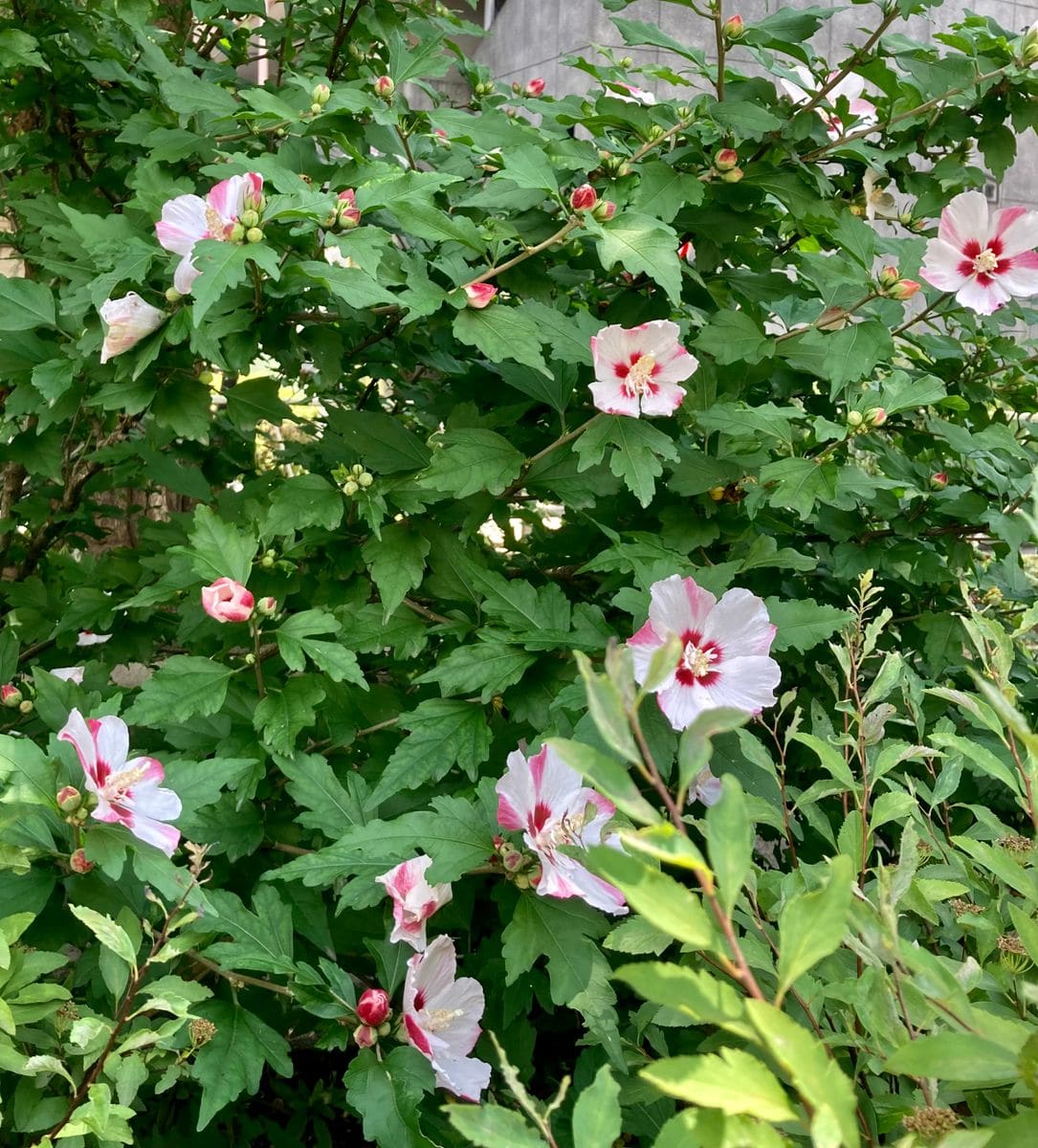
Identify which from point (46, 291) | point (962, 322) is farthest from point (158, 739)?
point (962, 322)

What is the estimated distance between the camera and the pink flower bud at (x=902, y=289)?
1460 mm

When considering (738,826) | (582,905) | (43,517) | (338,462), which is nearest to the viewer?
(738,826)

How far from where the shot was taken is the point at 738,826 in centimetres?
48

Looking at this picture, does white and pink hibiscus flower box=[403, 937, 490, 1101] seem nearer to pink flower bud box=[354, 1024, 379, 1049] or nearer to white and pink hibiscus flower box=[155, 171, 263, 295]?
pink flower bud box=[354, 1024, 379, 1049]

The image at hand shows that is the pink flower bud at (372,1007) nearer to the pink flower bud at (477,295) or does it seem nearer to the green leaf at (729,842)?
the green leaf at (729,842)

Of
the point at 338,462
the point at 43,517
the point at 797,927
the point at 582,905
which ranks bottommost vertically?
the point at 43,517

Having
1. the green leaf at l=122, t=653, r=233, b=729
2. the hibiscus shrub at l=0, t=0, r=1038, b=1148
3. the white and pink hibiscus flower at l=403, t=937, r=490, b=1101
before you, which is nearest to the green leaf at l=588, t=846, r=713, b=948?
the hibiscus shrub at l=0, t=0, r=1038, b=1148

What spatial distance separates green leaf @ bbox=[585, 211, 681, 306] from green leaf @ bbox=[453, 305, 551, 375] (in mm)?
116

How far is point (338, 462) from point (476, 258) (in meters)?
0.33

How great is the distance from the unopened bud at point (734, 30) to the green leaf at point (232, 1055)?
1.34 metres

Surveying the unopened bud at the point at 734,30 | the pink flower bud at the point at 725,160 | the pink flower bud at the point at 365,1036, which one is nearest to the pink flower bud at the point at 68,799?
the pink flower bud at the point at 365,1036

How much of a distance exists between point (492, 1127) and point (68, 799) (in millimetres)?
624

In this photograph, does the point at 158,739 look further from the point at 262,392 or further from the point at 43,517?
the point at 43,517

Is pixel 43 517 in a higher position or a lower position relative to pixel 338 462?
lower
